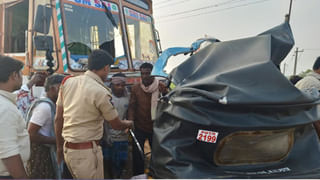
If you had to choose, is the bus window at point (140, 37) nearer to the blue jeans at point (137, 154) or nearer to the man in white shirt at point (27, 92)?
the blue jeans at point (137, 154)

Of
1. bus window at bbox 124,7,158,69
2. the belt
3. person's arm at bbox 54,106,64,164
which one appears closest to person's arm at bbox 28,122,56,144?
person's arm at bbox 54,106,64,164

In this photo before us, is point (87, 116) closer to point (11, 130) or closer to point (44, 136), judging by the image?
point (11, 130)

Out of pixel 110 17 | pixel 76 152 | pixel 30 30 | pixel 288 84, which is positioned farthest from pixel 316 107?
pixel 30 30

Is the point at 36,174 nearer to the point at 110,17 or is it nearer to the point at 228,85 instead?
the point at 228,85

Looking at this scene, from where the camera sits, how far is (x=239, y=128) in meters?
1.30

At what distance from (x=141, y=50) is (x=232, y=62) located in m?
3.00

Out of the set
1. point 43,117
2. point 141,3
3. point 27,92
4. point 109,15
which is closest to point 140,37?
point 141,3

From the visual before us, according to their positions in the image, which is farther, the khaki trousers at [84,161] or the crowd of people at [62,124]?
the khaki trousers at [84,161]

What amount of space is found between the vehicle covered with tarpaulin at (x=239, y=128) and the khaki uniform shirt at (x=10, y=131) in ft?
3.10

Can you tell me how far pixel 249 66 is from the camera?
4.85ft

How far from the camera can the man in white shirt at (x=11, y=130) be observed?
152 cm

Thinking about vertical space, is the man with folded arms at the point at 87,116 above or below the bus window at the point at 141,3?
below

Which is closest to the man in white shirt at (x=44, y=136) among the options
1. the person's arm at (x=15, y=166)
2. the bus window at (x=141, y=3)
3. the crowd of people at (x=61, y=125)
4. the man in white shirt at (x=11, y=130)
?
the crowd of people at (x=61, y=125)

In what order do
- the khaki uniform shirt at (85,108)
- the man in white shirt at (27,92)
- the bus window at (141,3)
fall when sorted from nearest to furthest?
1. the khaki uniform shirt at (85,108)
2. the man in white shirt at (27,92)
3. the bus window at (141,3)
